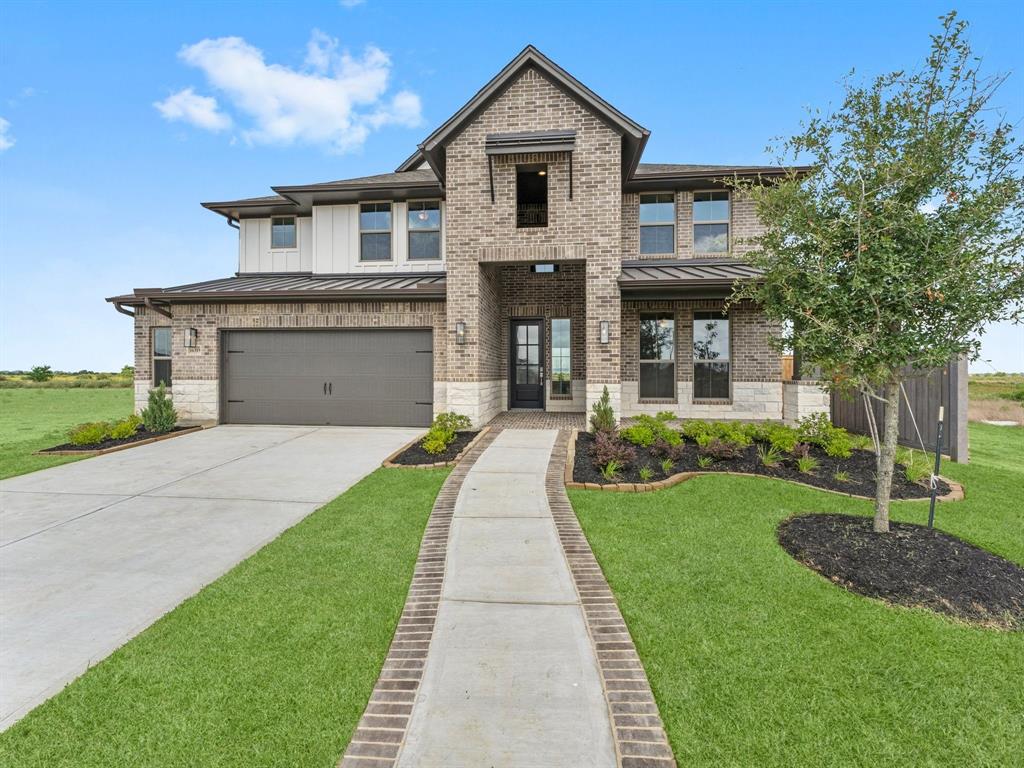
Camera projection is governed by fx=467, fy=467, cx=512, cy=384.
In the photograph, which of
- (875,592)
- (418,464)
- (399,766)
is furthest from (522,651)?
(418,464)

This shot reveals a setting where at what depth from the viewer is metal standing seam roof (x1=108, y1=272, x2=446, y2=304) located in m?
11.0

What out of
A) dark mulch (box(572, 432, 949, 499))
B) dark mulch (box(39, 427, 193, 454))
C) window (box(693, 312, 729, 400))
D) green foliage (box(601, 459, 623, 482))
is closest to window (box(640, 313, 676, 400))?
window (box(693, 312, 729, 400))

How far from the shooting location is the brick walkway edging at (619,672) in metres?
2.11

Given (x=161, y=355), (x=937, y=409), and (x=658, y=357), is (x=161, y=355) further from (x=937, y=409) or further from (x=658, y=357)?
(x=937, y=409)

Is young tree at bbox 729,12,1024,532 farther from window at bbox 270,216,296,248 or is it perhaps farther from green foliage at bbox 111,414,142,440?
window at bbox 270,216,296,248

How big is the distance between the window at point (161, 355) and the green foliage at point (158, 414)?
2135 mm

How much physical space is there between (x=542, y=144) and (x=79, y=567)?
10.2 metres

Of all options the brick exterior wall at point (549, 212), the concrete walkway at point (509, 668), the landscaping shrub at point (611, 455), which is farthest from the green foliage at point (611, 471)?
the brick exterior wall at point (549, 212)

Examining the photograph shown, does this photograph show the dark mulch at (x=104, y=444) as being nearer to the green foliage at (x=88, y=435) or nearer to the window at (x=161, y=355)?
the green foliage at (x=88, y=435)

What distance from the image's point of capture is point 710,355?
468 inches

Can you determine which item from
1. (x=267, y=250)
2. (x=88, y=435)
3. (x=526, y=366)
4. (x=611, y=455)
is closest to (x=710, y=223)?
(x=526, y=366)

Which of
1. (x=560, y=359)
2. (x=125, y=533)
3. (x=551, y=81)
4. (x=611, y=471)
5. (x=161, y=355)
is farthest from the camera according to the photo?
(x=560, y=359)

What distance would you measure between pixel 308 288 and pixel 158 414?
436 centimetres

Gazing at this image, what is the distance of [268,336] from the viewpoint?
11852 mm
